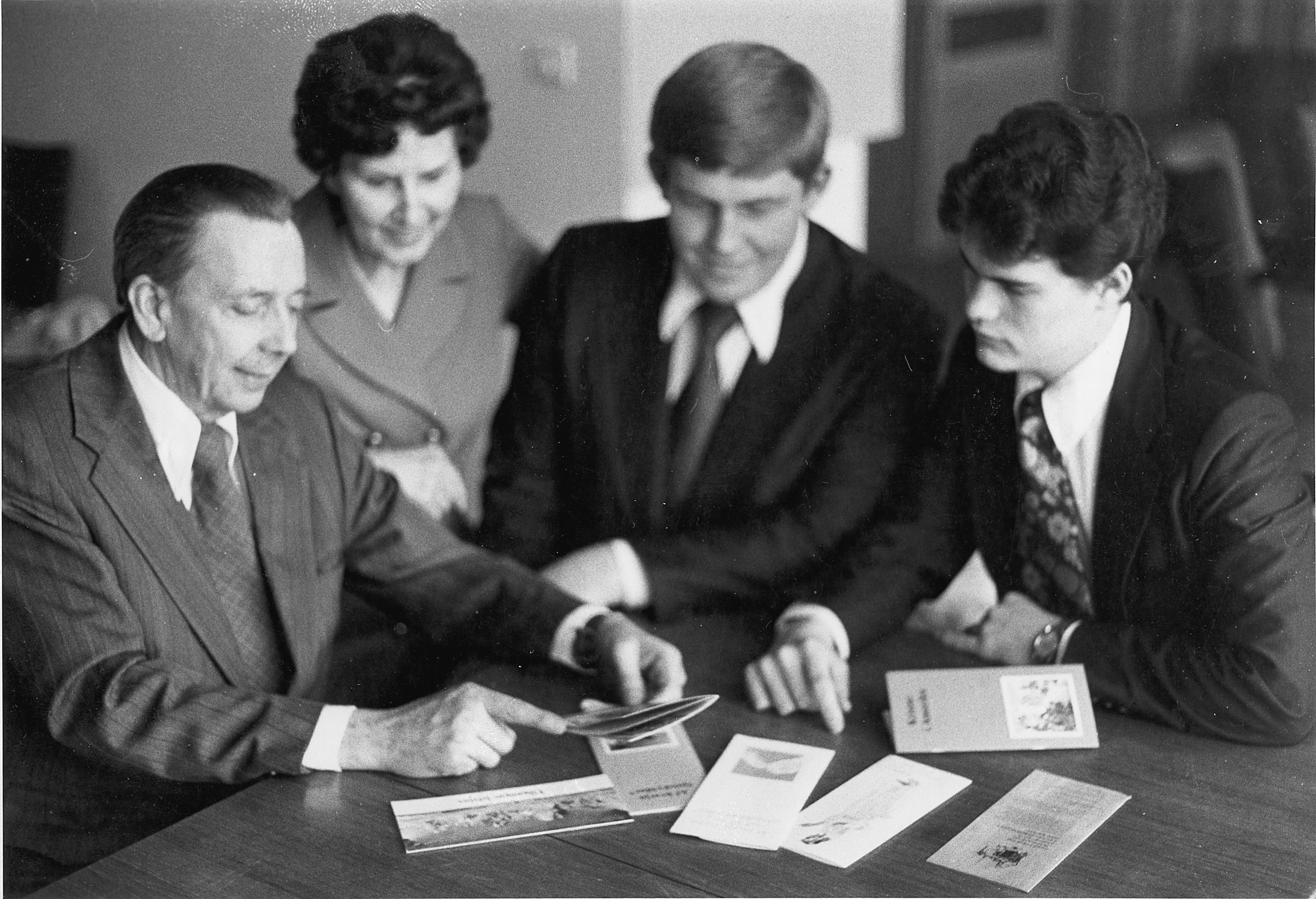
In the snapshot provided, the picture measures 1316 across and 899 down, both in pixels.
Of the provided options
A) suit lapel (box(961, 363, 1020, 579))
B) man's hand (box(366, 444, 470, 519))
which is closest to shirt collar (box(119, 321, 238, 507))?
man's hand (box(366, 444, 470, 519))

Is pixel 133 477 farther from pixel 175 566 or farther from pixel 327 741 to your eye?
pixel 327 741

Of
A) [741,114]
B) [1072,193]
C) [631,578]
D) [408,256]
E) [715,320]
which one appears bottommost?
[631,578]

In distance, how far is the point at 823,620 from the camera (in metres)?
2.40

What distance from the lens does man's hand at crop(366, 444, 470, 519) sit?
2.41 m

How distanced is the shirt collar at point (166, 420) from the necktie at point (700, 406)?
0.83 metres

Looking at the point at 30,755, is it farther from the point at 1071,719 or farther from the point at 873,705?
the point at 1071,719

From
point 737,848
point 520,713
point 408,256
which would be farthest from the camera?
point 408,256

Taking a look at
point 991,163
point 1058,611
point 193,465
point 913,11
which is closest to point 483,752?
point 193,465

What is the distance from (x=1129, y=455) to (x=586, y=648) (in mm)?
936

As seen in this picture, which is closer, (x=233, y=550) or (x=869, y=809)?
(x=869, y=809)

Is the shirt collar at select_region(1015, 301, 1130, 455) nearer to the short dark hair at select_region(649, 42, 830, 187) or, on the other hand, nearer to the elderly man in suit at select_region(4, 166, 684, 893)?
the short dark hair at select_region(649, 42, 830, 187)

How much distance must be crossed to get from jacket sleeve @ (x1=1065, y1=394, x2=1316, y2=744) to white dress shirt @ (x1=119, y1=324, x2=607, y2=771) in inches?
45.7

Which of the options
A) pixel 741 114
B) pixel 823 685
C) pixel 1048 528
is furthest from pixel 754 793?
pixel 741 114

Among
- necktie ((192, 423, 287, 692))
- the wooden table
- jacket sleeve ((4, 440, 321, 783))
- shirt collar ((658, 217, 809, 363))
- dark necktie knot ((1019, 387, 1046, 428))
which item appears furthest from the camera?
shirt collar ((658, 217, 809, 363))
